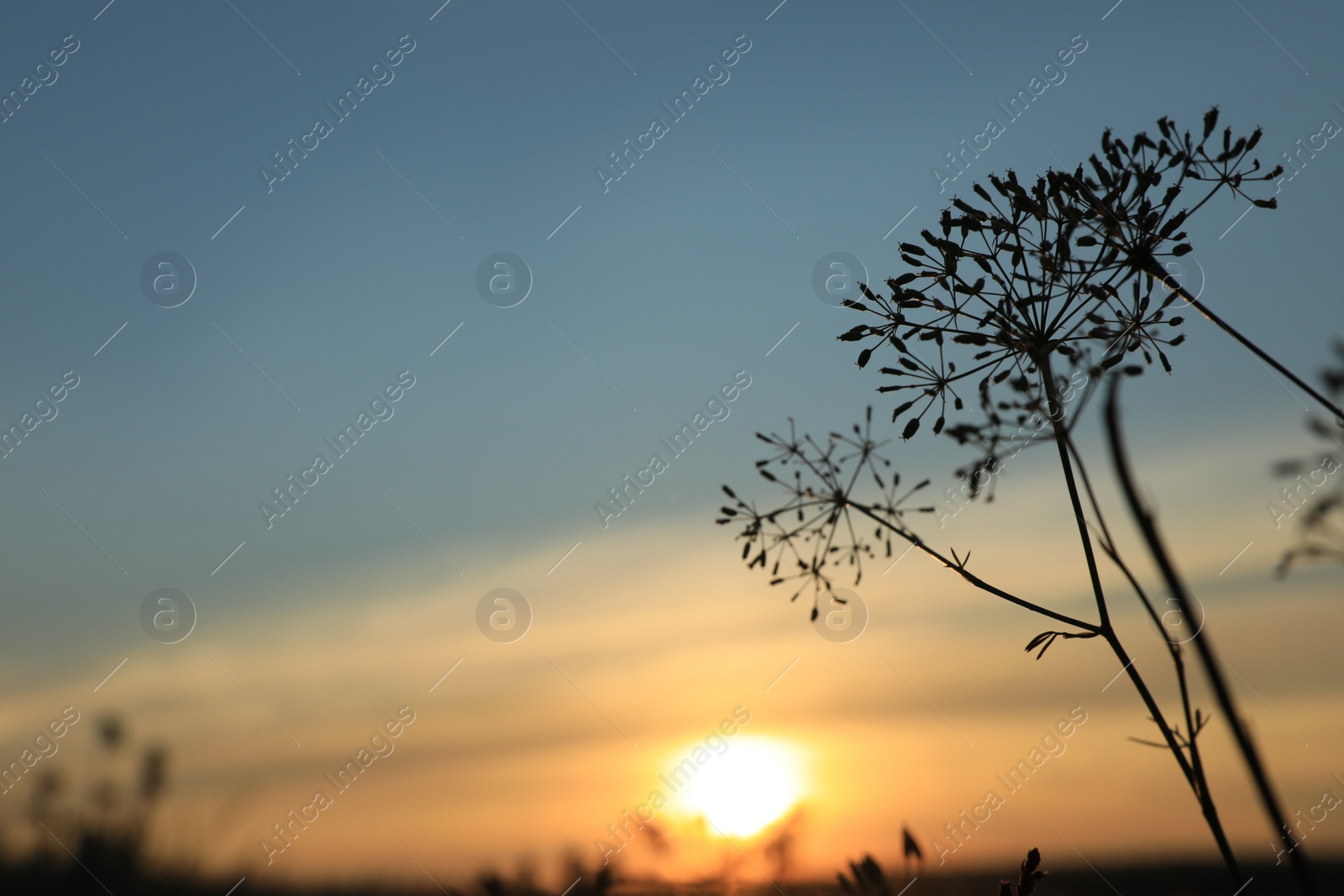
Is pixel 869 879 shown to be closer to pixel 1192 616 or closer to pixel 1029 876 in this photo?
pixel 1029 876

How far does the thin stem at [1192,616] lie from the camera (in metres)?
0.67

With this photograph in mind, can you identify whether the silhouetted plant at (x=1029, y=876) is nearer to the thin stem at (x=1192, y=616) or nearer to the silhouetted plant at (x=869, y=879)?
the silhouetted plant at (x=869, y=879)

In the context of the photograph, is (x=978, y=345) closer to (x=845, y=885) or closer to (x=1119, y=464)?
(x=845, y=885)

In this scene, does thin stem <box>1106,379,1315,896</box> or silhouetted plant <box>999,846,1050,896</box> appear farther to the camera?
silhouetted plant <box>999,846,1050,896</box>

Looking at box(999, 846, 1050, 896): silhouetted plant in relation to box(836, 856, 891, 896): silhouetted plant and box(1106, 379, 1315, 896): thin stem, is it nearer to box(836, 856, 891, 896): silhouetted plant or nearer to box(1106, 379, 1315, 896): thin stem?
box(836, 856, 891, 896): silhouetted plant

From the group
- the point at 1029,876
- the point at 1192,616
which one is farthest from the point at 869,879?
the point at 1192,616

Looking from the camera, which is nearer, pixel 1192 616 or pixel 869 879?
pixel 1192 616

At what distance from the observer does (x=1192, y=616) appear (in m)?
0.69

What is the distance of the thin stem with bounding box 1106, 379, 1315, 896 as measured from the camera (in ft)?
2.19

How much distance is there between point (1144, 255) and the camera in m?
3.38

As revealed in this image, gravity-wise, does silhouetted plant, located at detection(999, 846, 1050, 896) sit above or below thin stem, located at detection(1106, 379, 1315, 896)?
below

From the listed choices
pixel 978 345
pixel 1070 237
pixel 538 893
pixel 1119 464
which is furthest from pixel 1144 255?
pixel 1119 464

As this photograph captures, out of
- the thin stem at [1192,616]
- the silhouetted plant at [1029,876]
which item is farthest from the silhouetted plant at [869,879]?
the thin stem at [1192,616]

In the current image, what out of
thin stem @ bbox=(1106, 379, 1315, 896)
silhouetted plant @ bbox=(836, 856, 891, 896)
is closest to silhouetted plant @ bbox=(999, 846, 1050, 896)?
silhouetted plant @ bbox=(836, 856, 891, 896)
